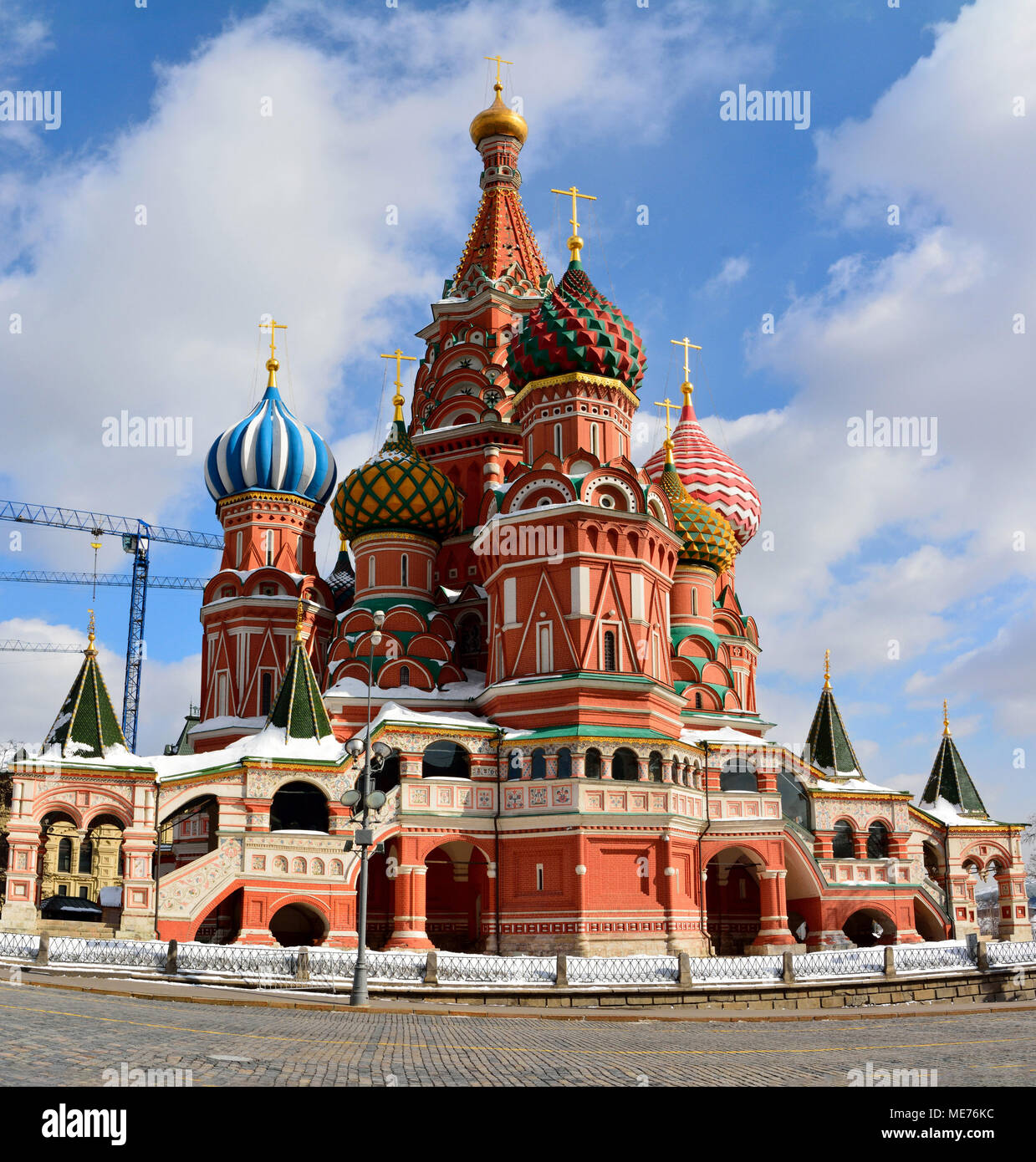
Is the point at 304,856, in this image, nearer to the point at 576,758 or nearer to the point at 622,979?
the point at 576,758

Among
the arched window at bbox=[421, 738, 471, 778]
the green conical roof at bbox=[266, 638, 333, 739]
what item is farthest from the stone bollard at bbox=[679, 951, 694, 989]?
the green conical roof at bbox=[266, 638, 333, 739]

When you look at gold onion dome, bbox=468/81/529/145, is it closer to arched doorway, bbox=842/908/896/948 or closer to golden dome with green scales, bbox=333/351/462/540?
golden dome with green scales, bbox=333/351/462/540

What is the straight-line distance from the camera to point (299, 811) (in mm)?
34250

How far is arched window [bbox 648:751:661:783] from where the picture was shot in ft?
102

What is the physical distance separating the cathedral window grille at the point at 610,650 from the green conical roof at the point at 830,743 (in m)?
11.3

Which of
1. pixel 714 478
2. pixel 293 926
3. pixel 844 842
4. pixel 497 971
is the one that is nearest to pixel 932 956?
pixel 497 971

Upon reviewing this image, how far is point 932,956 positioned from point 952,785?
19.1 m

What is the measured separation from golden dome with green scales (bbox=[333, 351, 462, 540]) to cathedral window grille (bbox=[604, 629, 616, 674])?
8.11 metres

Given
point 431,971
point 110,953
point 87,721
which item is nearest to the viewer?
point 431,971

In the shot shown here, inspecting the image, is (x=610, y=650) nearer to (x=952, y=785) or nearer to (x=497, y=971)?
(x=497, y=971)

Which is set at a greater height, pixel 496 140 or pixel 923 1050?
pixel 496 140
